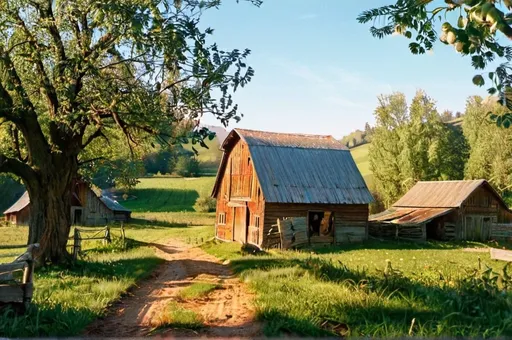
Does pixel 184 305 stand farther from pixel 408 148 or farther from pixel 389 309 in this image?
pixel 408 148

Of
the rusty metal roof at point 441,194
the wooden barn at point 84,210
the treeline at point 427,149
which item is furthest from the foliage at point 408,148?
the wooden barn at point 84,210

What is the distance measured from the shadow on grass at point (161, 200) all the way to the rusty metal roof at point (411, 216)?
3798 centimetres

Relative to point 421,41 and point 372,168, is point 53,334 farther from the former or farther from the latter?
point 372,168

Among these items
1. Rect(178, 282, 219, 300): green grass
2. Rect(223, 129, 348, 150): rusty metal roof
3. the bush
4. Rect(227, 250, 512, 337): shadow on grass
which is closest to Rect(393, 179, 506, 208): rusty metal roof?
Rect(223, 129, 348, 150): rusty metal roof

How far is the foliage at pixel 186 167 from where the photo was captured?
101m

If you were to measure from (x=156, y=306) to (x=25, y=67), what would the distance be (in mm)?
10522

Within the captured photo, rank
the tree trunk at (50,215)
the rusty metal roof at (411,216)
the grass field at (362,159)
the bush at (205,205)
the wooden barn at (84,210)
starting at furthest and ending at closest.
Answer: the grass field at (362,159) → the bush at (205,205) → the wooden barn at (84,210) → the rusty metal roof at (411,216) → the tree trunk at (50,215)

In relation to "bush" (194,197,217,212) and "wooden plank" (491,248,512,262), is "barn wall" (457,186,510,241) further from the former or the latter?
"bush" (194,197,217,212)

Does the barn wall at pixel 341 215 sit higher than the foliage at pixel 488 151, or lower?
lower

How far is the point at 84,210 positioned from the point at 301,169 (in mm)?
30258

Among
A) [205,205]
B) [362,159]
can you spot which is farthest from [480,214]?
[362,159]

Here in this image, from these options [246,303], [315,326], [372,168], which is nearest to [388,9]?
[315,326]

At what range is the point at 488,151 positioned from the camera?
1981 inches

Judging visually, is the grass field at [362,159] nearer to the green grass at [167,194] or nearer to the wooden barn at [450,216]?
the green grass at [167,194]
